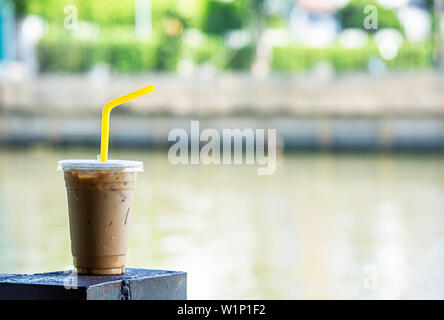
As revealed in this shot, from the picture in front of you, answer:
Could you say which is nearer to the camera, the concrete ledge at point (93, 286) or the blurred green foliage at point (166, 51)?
the concrete ledge at point (93, 286)

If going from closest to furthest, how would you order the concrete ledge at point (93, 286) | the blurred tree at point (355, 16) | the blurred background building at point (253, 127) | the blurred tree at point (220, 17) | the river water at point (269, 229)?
the concrete ledge at point (93, 286), the river water at point (269, 229), the blurred background building at point (253, 127), the blurred tree at point (220, 17), the blurred tree at point (355, 16)

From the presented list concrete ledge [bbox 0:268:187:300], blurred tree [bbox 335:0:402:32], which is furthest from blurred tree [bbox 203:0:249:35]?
concrete ledge [bbox 0:268:187:300]

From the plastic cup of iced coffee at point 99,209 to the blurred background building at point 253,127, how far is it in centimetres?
196

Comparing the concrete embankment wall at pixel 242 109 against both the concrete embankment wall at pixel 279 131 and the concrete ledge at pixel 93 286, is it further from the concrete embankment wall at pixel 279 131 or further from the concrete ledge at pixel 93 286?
the concrete ledge at pixel 93 286

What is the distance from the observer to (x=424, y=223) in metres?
8.80

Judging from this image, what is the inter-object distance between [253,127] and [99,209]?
17.8 metres

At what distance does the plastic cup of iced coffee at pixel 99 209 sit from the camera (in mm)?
3104

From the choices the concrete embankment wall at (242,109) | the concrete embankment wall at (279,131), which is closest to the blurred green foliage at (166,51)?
the concrete embankment wall at (242,109)

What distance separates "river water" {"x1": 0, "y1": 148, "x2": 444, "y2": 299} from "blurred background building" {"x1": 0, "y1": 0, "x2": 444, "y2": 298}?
23mm

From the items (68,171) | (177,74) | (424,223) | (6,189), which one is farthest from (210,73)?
(68,171)

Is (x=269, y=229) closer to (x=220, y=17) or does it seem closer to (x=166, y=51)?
(x=166, y=51)

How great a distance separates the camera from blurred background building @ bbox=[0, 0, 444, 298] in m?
6.54
